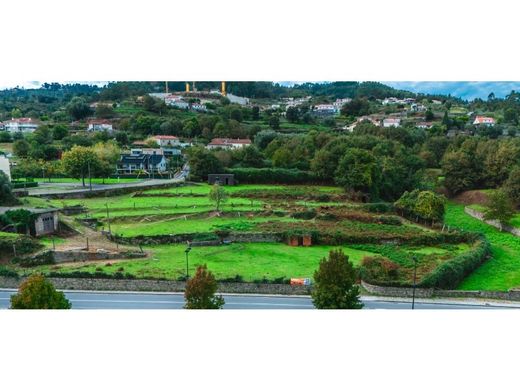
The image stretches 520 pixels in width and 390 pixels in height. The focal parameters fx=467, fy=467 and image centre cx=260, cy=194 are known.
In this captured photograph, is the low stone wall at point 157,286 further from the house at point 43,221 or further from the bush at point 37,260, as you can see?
the house at point 43,221

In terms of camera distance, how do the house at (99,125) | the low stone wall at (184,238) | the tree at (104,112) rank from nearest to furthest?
the low stone wall at (184,238)
the house at (99,125)
the tree at (104,112)

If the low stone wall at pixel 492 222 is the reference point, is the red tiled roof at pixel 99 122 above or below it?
above

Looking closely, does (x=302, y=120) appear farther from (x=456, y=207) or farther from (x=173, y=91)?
(x=456, y=207)

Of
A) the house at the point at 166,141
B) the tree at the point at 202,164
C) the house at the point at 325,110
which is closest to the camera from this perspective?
the tree at the point at 202,164

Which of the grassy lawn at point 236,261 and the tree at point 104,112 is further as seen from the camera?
the tree at point 104,112

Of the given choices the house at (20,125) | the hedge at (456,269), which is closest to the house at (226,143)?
the house at (20,125)

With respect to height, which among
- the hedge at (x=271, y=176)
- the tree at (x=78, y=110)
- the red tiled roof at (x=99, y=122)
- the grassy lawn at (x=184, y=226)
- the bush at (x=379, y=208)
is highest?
the tree at (x=78, y=110)
